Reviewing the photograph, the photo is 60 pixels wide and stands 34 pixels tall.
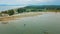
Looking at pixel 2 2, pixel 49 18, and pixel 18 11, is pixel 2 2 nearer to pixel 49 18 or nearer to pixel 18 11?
pixel 18 11

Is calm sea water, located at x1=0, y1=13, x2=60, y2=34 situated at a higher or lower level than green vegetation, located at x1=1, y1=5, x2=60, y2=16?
lower

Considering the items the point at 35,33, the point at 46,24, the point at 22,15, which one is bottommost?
the point at 35,33

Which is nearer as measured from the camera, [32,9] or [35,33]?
[35,33]

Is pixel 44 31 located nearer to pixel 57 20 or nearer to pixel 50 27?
pixel 50 27

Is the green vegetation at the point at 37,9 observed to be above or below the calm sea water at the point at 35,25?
above

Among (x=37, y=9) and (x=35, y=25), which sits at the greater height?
(x=37, y=9)

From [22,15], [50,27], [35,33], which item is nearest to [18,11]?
[22,15]

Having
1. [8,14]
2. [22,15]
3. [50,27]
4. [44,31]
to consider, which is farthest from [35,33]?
[8,14]

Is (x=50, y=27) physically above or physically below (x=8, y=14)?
below
